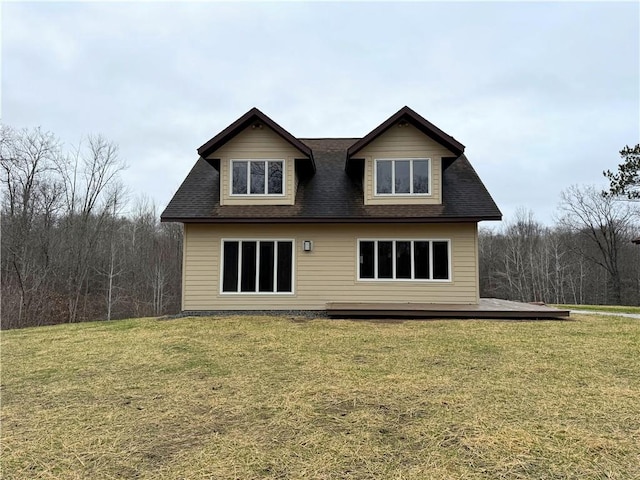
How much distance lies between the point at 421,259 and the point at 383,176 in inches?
109

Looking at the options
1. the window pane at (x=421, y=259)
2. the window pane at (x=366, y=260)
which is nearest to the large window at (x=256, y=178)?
the window pane at (x=366, y=260)

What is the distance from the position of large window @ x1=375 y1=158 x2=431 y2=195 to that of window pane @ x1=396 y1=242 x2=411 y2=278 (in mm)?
1604

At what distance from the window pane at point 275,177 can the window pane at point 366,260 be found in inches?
121

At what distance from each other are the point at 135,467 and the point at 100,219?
23.7 metres

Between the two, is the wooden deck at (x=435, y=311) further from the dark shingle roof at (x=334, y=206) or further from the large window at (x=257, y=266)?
the dark shingle roof at (x=334, y=206)

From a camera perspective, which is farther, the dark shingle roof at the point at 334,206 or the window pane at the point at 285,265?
the window pane at the point at 285,265

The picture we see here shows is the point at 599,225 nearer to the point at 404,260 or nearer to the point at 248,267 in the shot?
the point at 404,260

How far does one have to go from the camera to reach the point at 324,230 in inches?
444

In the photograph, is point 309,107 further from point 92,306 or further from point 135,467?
point 135,467

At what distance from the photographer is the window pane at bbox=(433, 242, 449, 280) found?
36.1ft

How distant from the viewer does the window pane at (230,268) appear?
11.2 m

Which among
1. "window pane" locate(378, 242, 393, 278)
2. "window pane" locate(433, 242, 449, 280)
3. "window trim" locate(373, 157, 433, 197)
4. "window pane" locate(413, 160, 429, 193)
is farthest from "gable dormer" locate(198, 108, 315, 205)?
"window pane" locate(433, 242, 449, 280)

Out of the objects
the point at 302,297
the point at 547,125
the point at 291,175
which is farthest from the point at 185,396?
the point at 547,125

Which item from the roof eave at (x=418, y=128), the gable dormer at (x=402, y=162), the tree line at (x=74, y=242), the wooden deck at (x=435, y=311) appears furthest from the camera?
the tree line at (x=74, y=242)
